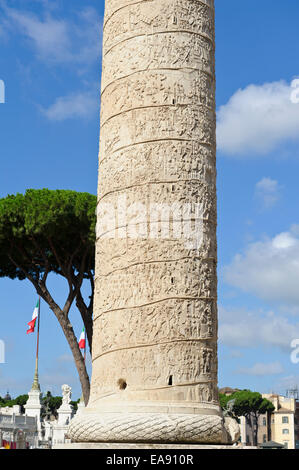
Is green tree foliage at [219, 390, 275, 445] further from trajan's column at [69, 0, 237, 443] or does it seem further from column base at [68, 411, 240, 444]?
column base at [68, 411, 240, 444]

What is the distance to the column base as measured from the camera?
4879 mm

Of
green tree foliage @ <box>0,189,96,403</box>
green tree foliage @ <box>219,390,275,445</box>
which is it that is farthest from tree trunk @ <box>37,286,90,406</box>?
green tree foliage @ <box>219,390,275,445</box>

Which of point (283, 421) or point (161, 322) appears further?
point (283, 421)

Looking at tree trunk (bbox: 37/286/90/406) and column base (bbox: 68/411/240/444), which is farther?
tree trunk (bbox: 37/286/90/406)

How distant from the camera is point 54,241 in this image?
1295 cm

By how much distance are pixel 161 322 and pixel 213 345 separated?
2.07ft

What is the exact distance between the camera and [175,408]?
5.04m

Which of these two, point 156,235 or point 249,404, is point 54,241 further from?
point 249,404

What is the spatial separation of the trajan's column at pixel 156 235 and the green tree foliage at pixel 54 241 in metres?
6.54

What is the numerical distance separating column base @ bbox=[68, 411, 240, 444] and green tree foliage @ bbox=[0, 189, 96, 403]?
7.28 m

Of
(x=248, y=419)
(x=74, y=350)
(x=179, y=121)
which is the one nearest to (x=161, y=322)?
(x=179, y=121)

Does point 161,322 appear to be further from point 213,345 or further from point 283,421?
point 283,421

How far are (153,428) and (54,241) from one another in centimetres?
846
